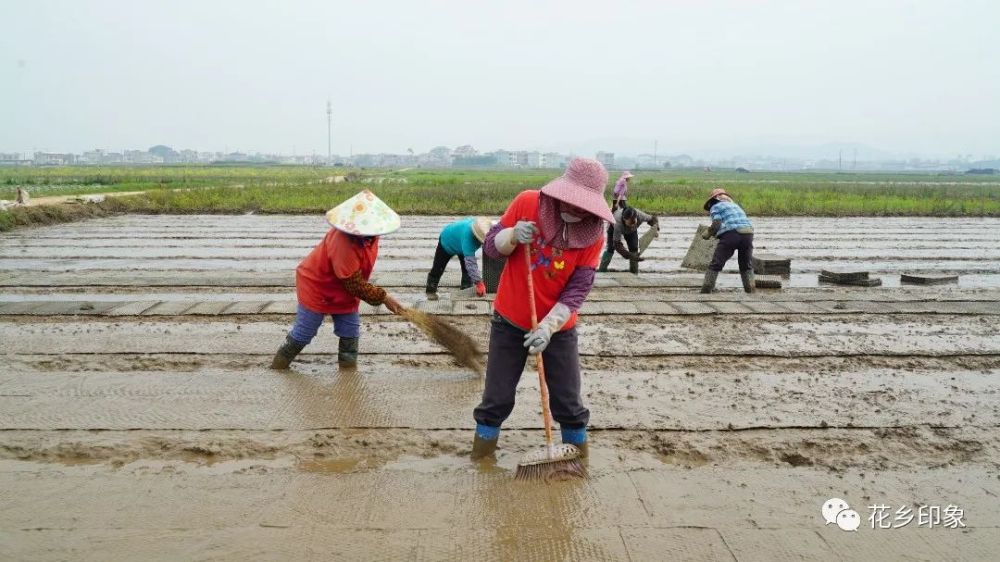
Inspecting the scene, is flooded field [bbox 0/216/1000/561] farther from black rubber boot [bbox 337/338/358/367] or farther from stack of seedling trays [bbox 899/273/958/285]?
stack of seedling trays [bbox 899/273/958/285]

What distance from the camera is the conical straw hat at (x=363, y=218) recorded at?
168 inches

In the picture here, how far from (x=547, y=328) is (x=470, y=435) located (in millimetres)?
1082

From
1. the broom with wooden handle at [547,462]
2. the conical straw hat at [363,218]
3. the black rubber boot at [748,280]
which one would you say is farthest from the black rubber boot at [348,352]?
the black rubber boot at [748,280]

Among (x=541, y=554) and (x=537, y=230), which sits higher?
(x=537, y=230)

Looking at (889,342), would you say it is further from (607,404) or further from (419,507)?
(419,507)

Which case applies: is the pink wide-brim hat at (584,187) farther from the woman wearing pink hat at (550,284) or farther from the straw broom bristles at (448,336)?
the straw broom bristles at (448,336)

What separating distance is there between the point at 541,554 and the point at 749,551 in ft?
2.52

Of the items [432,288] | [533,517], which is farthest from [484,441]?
[432,288]

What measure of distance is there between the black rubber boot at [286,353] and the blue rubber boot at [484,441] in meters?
1.80

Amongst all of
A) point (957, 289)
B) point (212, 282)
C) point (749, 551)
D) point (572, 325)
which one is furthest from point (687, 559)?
point (957, 289)

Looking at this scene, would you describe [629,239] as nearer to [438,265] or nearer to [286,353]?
[438,265]

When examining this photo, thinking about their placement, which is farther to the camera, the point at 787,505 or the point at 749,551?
the point at 787,505

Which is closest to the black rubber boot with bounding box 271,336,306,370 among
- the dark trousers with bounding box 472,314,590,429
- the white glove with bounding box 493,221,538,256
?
the dark trousers with bounding box 472,314,590,429

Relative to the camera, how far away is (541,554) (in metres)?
2.68
